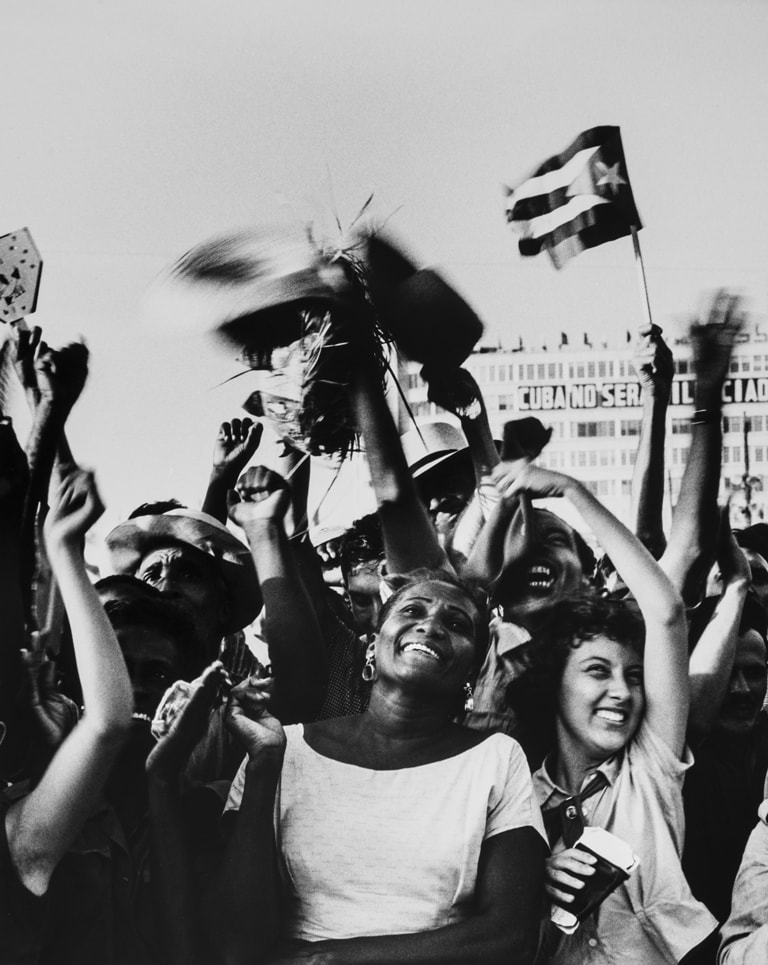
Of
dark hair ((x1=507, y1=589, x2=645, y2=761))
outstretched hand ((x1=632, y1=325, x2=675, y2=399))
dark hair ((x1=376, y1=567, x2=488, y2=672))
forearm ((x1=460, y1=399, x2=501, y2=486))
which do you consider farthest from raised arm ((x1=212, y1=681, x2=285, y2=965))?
outstretched hand ((x1=632, y1=325, x2=675, y2=399))

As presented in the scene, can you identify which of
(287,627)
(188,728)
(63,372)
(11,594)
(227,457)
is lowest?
(188,728)

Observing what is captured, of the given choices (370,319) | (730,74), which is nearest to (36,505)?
(370,319)

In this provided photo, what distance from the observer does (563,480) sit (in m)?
3.19

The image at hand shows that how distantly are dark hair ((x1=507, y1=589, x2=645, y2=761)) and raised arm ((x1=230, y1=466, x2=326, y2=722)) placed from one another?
0.56 meters

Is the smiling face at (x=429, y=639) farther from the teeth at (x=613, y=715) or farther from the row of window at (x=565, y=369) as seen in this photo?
the row of window at (x=565, y=369)

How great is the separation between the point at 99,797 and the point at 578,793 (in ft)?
4.25

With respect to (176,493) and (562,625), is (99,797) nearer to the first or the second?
(176,493)

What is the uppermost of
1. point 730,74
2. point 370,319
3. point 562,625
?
point 730,74

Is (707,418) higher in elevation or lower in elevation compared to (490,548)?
higher

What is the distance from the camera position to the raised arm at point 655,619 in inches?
121

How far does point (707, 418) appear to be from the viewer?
3277mm

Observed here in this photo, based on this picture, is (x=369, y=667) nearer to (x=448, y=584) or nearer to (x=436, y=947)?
(x=448, y=584)

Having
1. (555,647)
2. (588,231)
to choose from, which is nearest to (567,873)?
(555,647)

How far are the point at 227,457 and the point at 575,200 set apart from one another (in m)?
1.29
